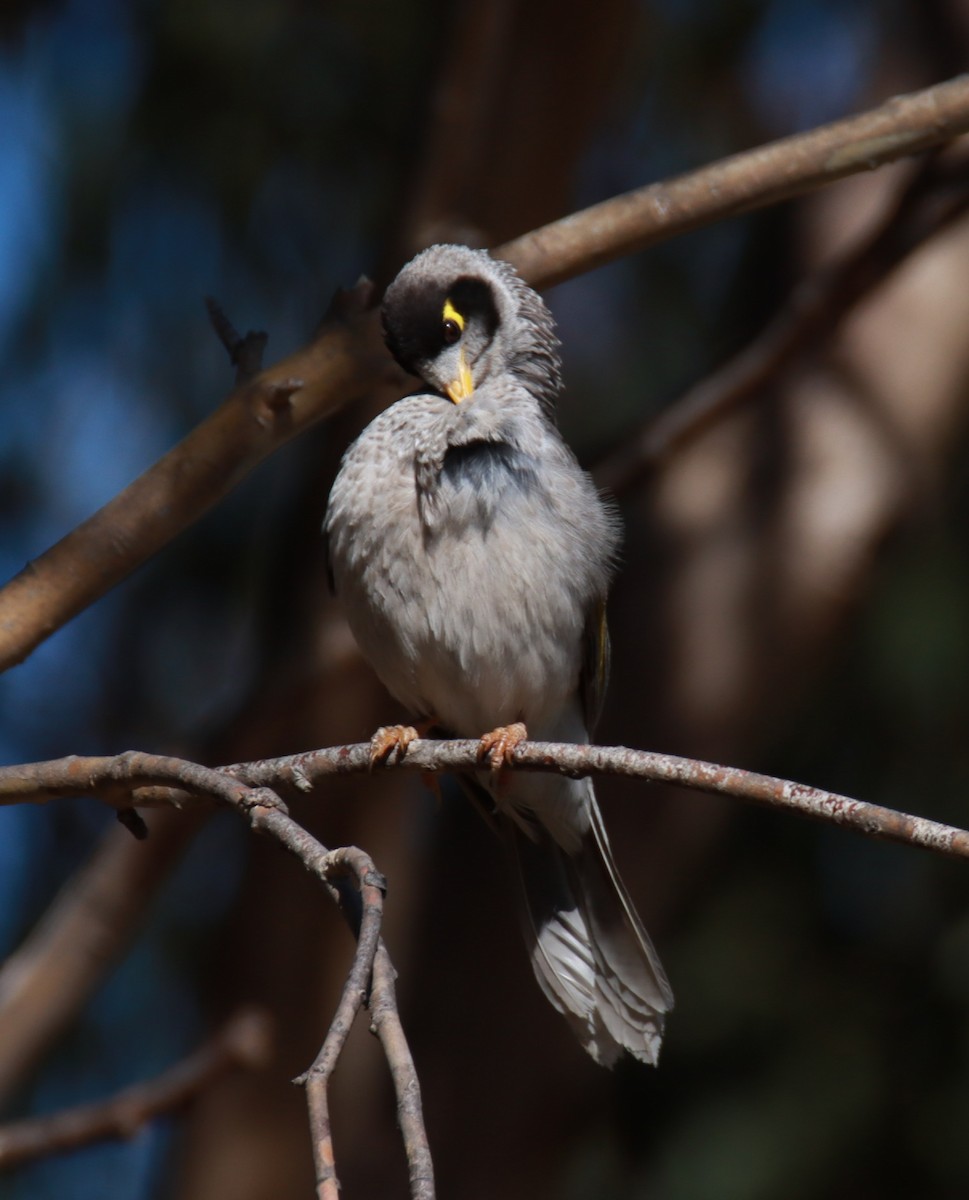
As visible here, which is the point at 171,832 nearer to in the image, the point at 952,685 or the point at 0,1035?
the point at 0,1035

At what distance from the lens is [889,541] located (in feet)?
17.7

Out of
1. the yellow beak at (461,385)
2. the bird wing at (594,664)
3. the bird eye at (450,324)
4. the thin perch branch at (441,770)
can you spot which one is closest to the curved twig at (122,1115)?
the thin perch branch at (441,770)

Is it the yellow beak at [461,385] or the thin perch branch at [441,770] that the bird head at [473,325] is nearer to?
the yellow beak at [461,385]

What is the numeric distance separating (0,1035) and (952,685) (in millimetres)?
3964

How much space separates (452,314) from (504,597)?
85 centimetres

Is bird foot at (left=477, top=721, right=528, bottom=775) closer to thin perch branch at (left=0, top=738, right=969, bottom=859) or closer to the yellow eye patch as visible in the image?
thin perch branch at (left=0, top=738, right=969, bottom=859)

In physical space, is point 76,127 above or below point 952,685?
above

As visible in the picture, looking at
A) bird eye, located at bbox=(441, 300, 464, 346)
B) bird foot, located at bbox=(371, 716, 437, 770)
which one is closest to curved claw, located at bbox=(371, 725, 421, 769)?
bird foot, located at bbox=(371, 716, 437, 770)

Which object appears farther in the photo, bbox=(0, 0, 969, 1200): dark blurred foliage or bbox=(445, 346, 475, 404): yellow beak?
bbox=(0, 0, 969, 1200): dark blurred foliage

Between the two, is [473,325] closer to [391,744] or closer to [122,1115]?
[391,744]

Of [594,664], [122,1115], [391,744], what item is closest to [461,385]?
[594,664]

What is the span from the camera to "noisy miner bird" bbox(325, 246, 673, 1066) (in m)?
3.25

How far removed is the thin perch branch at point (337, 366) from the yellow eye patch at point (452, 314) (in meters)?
0.65

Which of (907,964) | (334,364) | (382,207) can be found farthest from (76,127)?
(907,964)
